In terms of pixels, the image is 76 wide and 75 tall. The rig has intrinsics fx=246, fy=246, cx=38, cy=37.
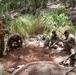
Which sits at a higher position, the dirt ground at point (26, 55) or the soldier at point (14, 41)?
the soldier at point (14, 41)

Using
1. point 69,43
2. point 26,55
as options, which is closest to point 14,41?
point 26,55

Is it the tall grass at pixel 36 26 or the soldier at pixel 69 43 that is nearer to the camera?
the soldier at pixel 69 43

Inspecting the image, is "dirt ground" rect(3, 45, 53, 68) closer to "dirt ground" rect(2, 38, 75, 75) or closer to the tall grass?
"dirt ground" rect(2, 38, 75, 75)

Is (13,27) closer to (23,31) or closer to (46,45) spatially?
(23,31)

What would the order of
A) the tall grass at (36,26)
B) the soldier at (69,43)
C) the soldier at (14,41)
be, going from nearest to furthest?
the soldier at (69,43) < the soldier at (14,41) < the tall grass at (36,26)

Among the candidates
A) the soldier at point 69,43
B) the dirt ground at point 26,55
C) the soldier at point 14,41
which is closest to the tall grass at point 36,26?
the soldier at point 14,41

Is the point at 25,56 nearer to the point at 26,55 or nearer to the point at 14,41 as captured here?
the point at 26,55

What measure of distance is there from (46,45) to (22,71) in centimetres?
605

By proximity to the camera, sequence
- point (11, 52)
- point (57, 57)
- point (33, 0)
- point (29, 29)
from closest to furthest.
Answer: point (57, 57)
point (11, 52)
point (29, 29)
point (33, 0)

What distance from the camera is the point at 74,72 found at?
11.6ft

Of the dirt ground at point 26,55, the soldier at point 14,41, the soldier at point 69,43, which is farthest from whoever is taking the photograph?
the soldier at point 14,41

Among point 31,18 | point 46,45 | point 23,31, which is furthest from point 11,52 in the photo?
point 31,18

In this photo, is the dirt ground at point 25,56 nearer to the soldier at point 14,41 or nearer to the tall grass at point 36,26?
the soldier at point 14,41

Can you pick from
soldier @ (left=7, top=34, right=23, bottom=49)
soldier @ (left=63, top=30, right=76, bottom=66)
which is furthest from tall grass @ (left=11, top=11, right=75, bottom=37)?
soldier @ (left=63, top=30, right=76, bottom=66)
